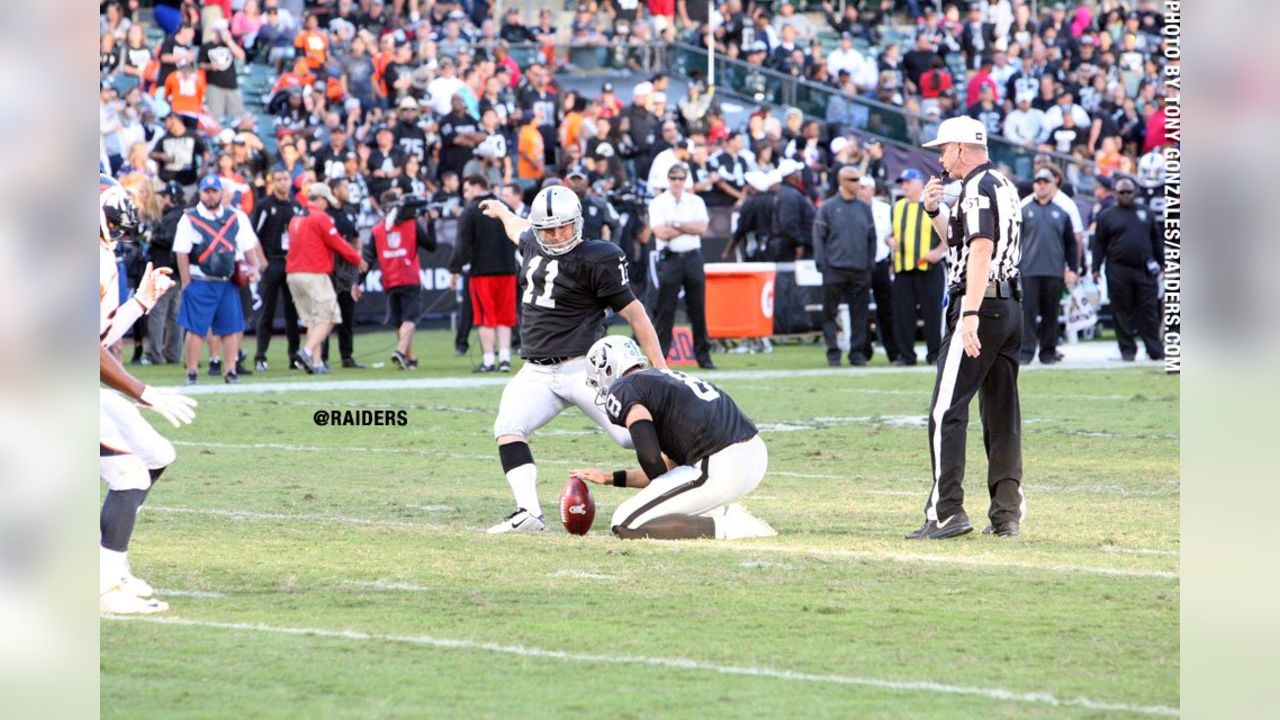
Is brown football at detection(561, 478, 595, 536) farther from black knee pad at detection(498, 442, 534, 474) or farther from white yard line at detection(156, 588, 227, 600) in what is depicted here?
white yard line at detection(156, 588, 227, 600)

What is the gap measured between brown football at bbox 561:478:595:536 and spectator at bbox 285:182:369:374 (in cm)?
1172

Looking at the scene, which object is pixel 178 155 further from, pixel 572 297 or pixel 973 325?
pixel 973 325

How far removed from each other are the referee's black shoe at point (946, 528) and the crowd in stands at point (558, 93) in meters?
13.3

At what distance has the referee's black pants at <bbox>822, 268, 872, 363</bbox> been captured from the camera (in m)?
22.2

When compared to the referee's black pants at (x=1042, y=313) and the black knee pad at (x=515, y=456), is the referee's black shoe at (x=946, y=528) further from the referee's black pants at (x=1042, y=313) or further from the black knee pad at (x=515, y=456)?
the referee's black pants at (x=1042, y=313)

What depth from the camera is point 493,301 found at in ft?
70.1

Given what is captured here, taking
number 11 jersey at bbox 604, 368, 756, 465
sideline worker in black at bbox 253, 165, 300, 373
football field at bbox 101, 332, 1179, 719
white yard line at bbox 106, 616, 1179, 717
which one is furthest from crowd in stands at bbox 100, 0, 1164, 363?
white yard line at bbox 106, 616, 1179, 717

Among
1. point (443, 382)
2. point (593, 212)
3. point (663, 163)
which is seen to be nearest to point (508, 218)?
point (443, 382)

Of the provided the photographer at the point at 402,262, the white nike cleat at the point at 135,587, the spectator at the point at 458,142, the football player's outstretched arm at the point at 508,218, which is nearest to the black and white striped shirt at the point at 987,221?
the football player's outstretched arm at the point at 508,218

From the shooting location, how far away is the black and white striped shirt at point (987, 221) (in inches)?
383

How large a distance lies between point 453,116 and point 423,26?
5125 millimetres

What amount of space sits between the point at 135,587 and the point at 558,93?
78.7ft

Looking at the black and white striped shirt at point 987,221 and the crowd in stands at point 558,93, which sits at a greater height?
the crowd in stands at point 558,93

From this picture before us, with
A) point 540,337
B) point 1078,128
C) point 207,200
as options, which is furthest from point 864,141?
point 540,337
